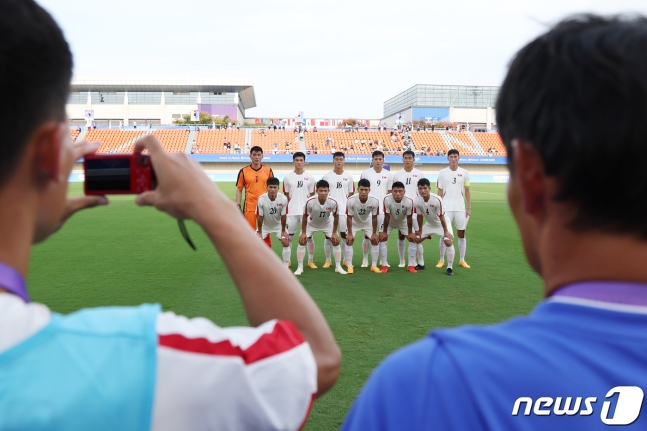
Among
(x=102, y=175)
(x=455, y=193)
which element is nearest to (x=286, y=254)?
(x=455, y=193)

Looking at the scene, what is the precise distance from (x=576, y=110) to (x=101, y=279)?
8366 mm

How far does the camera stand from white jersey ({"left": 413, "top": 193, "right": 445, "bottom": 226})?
389 inches

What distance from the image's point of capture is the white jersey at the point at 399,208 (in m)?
10.0

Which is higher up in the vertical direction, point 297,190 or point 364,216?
point 297,190

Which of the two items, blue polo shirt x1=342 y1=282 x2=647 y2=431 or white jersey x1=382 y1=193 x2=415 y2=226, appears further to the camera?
white jersey x1=382 y1=193 x2=415 y2=226

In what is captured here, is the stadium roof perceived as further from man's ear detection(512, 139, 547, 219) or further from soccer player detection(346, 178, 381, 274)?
man's ear detection(512, 139, 547, 219)

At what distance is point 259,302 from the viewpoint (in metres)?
0.97

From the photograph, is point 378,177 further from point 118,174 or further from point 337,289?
point 118,174

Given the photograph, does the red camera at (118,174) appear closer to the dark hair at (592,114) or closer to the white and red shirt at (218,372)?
the white and red shirt at (218,372)

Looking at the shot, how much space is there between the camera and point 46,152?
2.91 feet

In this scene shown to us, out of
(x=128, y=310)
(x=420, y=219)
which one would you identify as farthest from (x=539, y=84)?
(x=420, y=219)

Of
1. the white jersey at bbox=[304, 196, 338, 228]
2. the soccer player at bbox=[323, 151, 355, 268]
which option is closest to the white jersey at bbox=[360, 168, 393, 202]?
the soccer player at bbox=[323, 151, 355, 268]

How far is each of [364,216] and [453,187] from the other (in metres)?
2.01

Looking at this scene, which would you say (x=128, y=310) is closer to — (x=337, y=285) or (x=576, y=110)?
(x=576, y=110)
